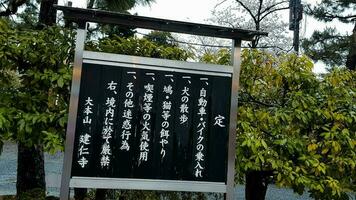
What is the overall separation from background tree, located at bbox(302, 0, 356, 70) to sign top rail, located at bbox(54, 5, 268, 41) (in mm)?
10155

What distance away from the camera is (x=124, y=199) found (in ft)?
17.4

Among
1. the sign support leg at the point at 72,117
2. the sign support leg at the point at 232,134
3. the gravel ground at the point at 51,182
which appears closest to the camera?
the sign support leg at the point at 72,117

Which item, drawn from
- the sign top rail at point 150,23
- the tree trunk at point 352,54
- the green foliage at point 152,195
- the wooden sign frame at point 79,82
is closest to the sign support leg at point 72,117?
the wooden sign frame at point 79,82

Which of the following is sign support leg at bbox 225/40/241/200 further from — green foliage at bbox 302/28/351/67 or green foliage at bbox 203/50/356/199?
green foliage at bbox 302/28/351/67

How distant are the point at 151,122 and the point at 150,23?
0.83 m

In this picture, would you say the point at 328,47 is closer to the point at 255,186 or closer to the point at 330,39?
the point at 330,39

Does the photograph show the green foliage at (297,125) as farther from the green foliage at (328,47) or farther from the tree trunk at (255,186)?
the green foliage at (328,47)

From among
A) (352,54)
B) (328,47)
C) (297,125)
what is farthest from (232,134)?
(328,47)

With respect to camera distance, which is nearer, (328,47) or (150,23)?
(150,23)

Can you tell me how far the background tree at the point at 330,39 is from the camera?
12695 mm

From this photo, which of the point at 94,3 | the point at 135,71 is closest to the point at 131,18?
the point at 135,71

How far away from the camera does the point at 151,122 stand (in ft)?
10.9

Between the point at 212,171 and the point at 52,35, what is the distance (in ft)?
6.70

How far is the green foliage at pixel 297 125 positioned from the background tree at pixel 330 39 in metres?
8.87
